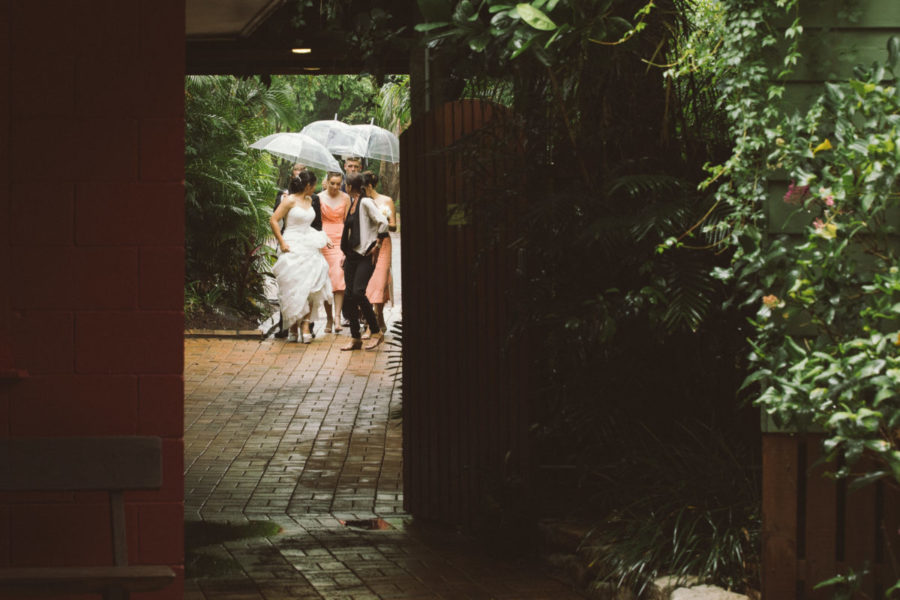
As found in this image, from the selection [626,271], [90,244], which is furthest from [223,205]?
[90,244]

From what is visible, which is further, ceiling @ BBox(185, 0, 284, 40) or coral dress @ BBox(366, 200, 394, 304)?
coral dress @ BBox(366, 200, 394, 304)

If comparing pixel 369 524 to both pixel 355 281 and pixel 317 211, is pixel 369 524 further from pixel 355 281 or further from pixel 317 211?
pixel 317 211

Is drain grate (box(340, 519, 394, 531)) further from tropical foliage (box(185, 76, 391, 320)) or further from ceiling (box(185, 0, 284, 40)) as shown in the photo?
tropical foliage (box(185, 76, 391, 320))

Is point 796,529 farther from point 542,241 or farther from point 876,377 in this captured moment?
point 542,241

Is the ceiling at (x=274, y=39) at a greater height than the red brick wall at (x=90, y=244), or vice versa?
the ceiling at (x=274, y=39)

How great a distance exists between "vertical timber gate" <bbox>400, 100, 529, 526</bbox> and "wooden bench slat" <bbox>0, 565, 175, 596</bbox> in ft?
8.69

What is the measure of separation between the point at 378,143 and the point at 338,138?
1.80 feet

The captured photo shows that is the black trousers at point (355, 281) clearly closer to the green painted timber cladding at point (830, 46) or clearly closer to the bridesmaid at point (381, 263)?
the bridesmaid at point (381, 263)

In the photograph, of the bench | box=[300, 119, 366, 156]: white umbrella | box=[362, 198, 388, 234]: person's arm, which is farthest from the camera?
box=[300, 119, 366, 156]: white umbrella

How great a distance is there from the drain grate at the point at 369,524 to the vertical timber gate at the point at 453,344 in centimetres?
19

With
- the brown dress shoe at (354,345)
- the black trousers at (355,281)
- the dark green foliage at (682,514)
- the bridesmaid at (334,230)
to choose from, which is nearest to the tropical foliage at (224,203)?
the bridesmaid at (334,230)

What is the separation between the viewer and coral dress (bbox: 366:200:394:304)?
13.8m

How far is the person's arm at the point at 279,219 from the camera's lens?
47.0 ft

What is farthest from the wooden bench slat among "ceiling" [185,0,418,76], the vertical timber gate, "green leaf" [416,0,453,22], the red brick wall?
"ceiling" [185,0,418,76]
